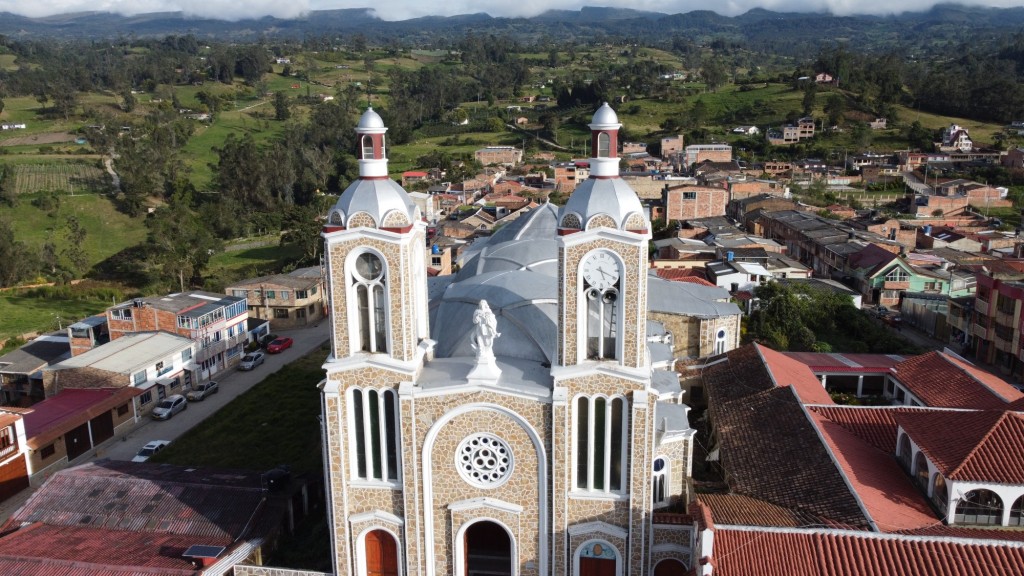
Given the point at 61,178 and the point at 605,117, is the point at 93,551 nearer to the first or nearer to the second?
the point at 605,117

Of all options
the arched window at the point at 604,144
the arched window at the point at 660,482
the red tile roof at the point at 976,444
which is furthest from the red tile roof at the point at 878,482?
the arched window at the point at 604,144

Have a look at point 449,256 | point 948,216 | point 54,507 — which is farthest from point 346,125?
point 54,507

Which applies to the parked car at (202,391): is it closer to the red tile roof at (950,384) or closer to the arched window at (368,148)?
the arched window at (368,148)

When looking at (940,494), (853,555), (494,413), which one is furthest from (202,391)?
(940,494)

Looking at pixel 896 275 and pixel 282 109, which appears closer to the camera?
pixel 896 275

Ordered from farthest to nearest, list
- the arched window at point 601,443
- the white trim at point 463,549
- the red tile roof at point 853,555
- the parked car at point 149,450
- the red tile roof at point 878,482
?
the parked car at point 149,450
the red tile roof at point 878,482
the white trim at point 463,549
the arched window at point 601,443
the red tile roof at point 853,555

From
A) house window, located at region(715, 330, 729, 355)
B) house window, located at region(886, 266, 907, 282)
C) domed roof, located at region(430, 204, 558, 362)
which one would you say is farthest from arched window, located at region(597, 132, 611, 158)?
house window, located at region(886, 266, 907, 282)
